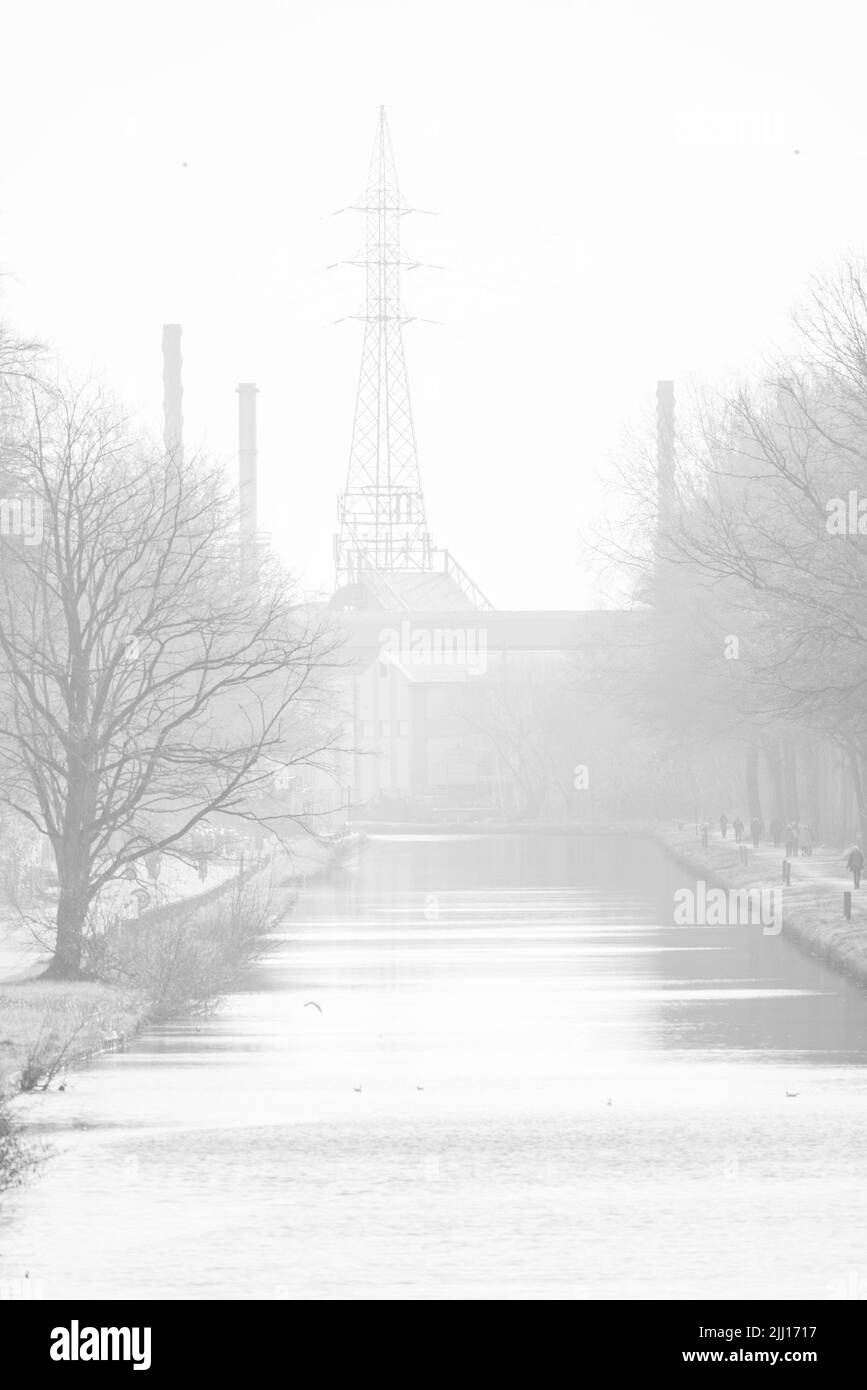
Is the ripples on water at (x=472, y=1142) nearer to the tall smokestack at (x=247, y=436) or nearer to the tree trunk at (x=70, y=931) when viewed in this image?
the tree trunk at (x=70, y=931)

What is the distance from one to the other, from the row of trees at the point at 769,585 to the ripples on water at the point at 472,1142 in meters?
5.20

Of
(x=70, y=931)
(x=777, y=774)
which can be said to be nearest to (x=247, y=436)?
(x=777, y=774)

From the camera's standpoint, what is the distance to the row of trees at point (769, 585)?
36.6 metres

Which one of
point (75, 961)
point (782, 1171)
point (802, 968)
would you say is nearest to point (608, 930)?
point (802, 968)

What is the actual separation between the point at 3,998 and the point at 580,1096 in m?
7.74

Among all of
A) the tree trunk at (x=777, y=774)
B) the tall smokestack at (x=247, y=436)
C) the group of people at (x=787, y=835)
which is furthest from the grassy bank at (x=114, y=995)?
the tall smokestack at (x=247, y=436)

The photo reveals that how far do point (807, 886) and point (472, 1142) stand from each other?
3198cm

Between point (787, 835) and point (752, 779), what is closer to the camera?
point (787, 835)

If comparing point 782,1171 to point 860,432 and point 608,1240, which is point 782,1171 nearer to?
point 608,1240

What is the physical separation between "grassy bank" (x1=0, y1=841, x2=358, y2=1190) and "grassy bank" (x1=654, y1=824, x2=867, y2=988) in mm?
8445

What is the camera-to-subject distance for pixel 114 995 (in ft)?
97.2

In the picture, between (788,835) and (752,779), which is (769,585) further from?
(752,779)

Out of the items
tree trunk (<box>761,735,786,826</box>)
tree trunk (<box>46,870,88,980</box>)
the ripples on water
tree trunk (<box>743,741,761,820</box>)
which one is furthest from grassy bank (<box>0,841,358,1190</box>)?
tree trunk (<box>743,741,761,820</box>)
